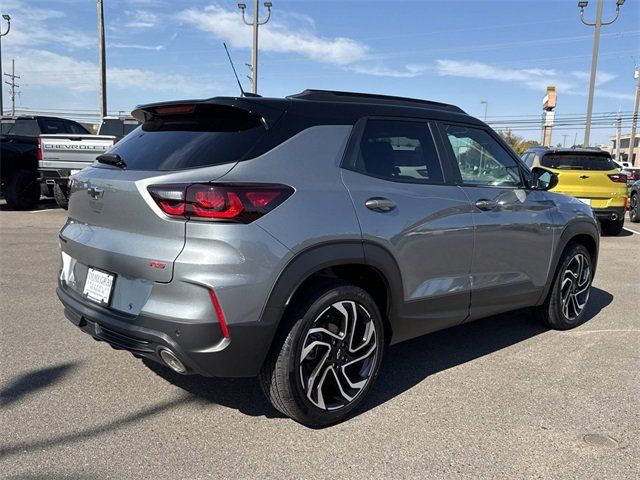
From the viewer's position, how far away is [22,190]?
1186 centimetres

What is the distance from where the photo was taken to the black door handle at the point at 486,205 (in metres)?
3.86

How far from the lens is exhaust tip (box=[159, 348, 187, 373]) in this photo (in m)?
2.74

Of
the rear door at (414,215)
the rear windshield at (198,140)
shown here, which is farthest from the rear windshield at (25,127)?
the rear door at (414,215)

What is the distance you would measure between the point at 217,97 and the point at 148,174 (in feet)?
1.90

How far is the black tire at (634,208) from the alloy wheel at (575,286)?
10.5m

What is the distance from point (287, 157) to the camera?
2934mm

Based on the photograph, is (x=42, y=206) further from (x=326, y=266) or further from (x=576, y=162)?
(x=326, y=266)

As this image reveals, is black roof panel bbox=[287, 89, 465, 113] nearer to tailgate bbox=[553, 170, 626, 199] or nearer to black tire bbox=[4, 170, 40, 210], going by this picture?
tailgate bbox=[553, 170, 626, 199]

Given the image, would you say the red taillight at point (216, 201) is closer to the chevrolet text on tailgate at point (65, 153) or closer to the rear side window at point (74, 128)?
the chevrolet text on tailgate at point (65, 153)

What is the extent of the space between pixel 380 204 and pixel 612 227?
32.2 ft

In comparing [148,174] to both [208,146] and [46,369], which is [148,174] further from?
[46,369]

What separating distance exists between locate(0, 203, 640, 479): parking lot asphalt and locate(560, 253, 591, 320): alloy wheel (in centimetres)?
32

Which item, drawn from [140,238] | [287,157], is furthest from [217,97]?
[140,238]

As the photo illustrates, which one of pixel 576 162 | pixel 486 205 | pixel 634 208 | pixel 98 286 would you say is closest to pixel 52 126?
pixel 576 162
